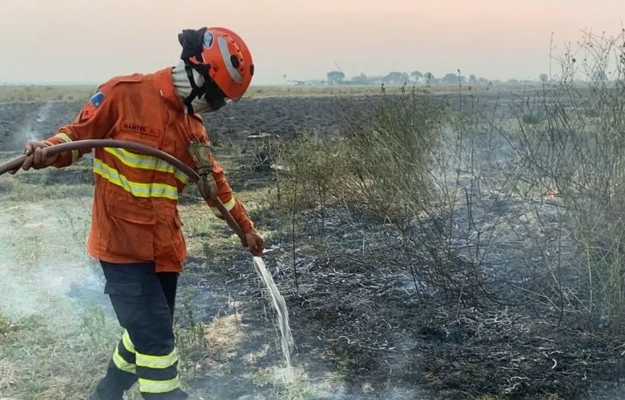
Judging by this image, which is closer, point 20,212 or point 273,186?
point 20,212

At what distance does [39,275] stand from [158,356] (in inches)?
132

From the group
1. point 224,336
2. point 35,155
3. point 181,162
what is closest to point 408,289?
point 224,336

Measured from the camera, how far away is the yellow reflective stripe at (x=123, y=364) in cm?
321

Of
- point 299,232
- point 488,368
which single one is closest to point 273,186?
point 299,232

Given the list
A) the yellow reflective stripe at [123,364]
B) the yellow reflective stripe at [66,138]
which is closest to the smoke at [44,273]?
the yellow reflective stripe at [123,364]

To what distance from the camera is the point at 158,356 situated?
9.64 ft

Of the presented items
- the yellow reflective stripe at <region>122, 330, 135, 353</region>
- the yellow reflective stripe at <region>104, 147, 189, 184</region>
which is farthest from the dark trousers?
the yellow reflective stripe at <region>104, 147, 189, 184</region>

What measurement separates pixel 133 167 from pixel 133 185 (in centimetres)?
8

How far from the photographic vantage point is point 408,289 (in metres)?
5.10

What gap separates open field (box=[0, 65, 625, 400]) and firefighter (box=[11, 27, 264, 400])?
975 mm

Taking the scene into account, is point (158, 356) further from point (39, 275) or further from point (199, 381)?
point (39, 275)

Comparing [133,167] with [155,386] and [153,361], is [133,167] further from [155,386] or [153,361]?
[155,386]

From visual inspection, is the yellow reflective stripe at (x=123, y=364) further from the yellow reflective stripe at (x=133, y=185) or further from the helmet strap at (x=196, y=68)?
the helmet strap at (x=196, y=68)

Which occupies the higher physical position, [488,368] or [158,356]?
[158,356]
